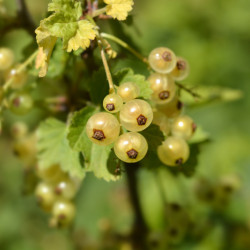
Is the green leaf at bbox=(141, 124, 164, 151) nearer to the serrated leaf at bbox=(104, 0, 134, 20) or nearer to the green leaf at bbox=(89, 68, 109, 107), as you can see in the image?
the green leaf at bbox=(89, 68, 109, 107)

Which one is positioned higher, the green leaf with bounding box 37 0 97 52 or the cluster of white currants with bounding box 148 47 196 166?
the green leaf with bounding box 37 0 97 52

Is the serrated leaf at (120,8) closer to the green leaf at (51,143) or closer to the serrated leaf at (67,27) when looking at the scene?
the serrated leaf at (67,27)

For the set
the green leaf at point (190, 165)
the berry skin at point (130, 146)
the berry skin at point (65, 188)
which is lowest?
the berry skin at point (65, 188)

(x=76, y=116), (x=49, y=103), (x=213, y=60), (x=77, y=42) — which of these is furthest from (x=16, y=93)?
(x=213, y=60)

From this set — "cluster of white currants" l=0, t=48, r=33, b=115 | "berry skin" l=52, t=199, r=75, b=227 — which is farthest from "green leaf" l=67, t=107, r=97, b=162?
"berry skin" l=52, t=199, r=75, b=227

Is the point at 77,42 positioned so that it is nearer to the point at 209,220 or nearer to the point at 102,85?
the point at 102,85

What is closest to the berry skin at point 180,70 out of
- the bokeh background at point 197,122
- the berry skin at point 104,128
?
the berry skin at point 104,128
